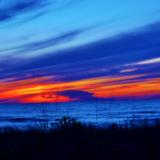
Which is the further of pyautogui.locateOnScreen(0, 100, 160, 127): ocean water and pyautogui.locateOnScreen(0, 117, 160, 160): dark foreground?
pyautogui.locateOnScreen(0, 100, 160, 127): ocean water

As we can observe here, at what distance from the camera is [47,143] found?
41.6ft

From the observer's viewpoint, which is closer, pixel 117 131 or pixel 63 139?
A: pixel 63 139

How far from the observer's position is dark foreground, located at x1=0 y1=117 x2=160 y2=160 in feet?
37.2

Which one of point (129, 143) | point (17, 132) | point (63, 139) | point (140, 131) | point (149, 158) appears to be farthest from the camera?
point (17, 132)

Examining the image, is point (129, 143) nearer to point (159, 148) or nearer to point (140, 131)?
point (159, 148)

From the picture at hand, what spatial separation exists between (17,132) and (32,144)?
3559mm

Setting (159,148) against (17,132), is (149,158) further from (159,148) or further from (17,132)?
(17,132)

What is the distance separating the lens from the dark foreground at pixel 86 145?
447 inches

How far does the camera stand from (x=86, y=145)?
12.0 m

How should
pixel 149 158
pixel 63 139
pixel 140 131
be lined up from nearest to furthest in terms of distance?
pixel 149 158 → pixel 63 139 → pixel 140 131

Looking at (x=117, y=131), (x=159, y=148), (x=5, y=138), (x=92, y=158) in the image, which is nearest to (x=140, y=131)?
(x=117, y=131)

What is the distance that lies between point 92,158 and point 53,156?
109cm

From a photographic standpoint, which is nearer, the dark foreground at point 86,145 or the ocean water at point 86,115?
the dark foreground at point 86,145

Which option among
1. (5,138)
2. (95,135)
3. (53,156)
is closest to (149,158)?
(53,156)
